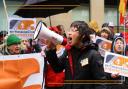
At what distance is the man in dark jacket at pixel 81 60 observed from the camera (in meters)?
4.83

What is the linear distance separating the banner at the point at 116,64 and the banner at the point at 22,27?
2.79 m

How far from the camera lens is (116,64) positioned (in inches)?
203

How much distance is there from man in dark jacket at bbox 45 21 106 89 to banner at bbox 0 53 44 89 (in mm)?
380

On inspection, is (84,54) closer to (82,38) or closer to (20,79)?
(82,38)

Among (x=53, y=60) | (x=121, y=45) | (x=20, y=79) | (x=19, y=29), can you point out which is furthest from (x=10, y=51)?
(x=19, y=29)

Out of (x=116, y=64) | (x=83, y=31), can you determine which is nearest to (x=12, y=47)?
(x=83, y=31)

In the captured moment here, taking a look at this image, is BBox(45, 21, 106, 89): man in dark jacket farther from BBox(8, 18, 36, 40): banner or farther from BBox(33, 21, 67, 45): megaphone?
→ BBox(8, 18, 36, 40): banner

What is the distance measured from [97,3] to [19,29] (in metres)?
7.68

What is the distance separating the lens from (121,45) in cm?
617

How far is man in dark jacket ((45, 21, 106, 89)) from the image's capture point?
4832 mm

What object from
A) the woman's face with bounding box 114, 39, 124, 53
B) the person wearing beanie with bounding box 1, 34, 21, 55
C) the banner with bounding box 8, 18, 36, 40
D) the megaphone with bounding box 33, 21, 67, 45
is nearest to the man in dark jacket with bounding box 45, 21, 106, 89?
the megaphone with bounding box 33, 21, 67, 45

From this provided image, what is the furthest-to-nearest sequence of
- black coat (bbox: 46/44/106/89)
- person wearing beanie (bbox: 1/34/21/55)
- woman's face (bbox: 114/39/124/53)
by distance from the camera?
woman's face (bbox: 114/39/124/53)
person wearing beanie (bbox: 1/34/21/55)
black coat (bbox: 46/44/106/89)

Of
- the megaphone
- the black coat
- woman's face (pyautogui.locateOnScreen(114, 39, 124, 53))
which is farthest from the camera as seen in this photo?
woman's face (pyautogui.locateOnScreen(114, 39, 124, 53))

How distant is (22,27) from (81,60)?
10.9ft
